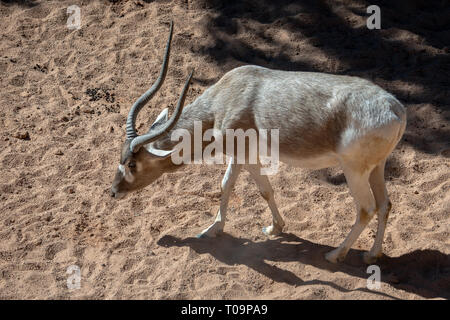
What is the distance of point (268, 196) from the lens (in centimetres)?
665

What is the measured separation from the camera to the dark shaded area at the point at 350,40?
30.4ft

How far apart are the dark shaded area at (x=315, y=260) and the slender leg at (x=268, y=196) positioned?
11cm

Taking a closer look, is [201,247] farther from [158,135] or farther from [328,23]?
[328,23]

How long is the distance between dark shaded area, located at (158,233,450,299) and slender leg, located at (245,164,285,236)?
0.11 m

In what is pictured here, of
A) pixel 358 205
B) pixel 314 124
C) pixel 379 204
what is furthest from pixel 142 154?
pixel 379 204

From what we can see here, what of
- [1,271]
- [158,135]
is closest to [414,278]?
[158,135]

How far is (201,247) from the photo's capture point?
6.50m

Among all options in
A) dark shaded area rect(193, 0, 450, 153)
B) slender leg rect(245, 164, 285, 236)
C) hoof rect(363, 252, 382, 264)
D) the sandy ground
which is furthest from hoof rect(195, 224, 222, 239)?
dark shaded area rect(193, 0, 450, 153)

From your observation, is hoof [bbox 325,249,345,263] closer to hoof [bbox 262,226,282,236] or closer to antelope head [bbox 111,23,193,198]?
hoof [bbox 262,226,282,236]

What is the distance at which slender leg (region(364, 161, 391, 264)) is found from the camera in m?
6.10

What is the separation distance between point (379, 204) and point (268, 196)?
120cm

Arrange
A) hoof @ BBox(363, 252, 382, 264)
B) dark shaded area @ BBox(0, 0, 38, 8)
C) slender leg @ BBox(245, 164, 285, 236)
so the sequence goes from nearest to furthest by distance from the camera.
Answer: hoof @ BBox(363, 252, 382, 264)
slender leg @ BBox(245, 164, 285, 236)
dark shaded area @ BBox(0, 0, 38, 8)

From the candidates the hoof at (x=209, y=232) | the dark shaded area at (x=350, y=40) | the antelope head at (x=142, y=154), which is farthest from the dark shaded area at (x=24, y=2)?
the hoof at (x=209, y=232)

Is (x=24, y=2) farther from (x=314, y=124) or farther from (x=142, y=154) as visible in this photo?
(x=314, y=124)
